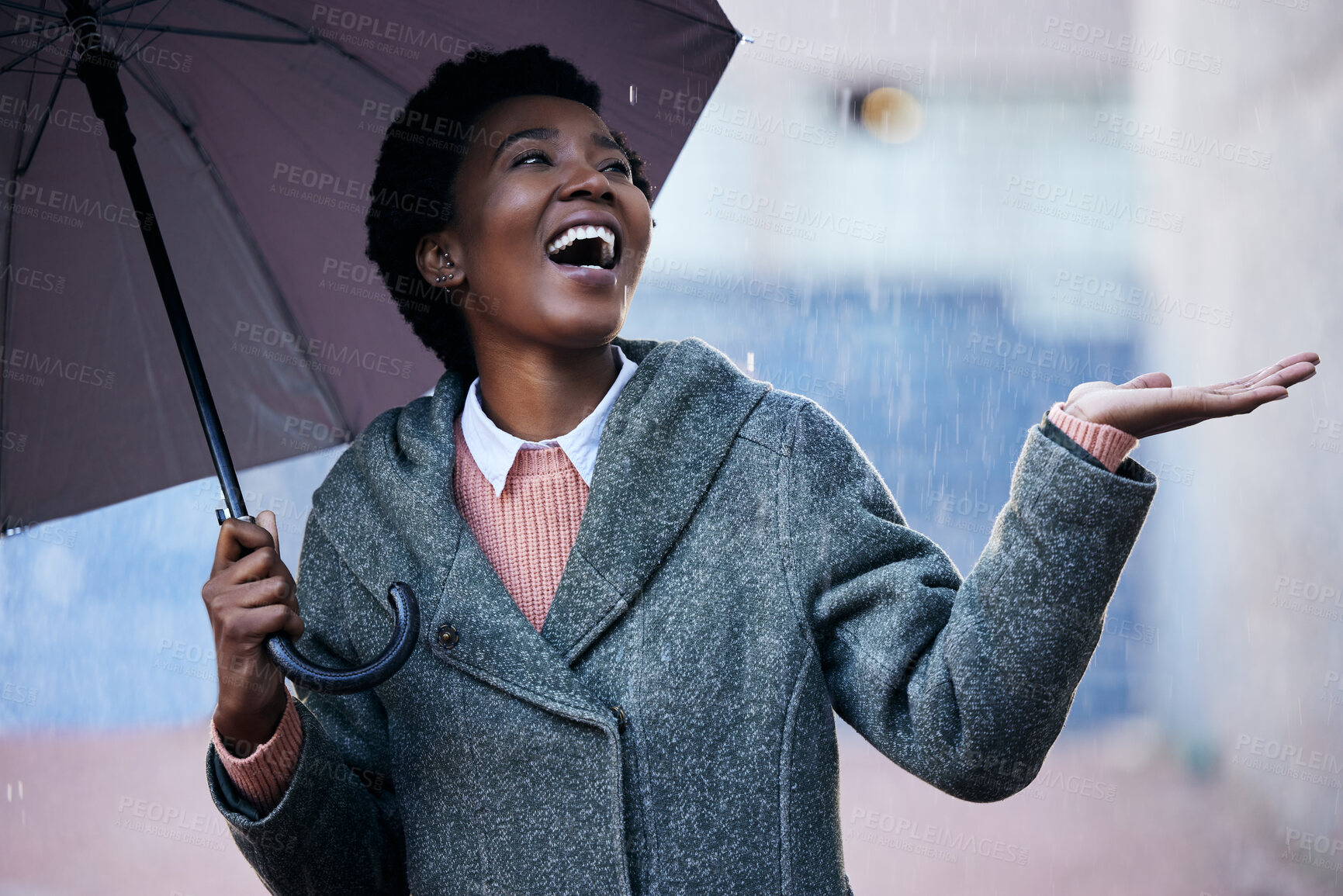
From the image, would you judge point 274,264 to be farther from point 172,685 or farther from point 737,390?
point 172,685

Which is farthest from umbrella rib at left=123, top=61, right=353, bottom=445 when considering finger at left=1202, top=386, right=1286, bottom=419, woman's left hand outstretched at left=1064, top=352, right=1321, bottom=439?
finger at left=1202, top=386, right=1286, bottom=419

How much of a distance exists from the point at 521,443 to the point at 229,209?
85cm

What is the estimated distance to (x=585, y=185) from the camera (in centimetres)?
171

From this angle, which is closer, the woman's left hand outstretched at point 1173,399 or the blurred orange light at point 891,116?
the woman's left hand outstretched at point 1173,399

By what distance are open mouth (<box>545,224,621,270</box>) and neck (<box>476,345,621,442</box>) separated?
5.3 inches

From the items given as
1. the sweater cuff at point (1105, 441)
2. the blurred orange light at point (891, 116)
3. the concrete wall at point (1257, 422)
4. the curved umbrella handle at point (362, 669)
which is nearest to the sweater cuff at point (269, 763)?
the curved umbrella handle at point (362, 669)

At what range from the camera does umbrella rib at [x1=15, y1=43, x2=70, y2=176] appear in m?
1.98

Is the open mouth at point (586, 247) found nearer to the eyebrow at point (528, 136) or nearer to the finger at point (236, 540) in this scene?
the eyebrow at point (528, 136)

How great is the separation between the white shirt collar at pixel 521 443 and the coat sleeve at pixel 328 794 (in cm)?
27

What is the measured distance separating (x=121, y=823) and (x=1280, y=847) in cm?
591

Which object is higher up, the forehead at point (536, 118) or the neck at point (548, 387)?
the forehead at point (536, 118)

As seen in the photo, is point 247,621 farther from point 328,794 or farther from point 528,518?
point 528,518

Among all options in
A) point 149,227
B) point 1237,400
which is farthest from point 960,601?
point 149,227

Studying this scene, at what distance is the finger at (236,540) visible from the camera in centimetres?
151
